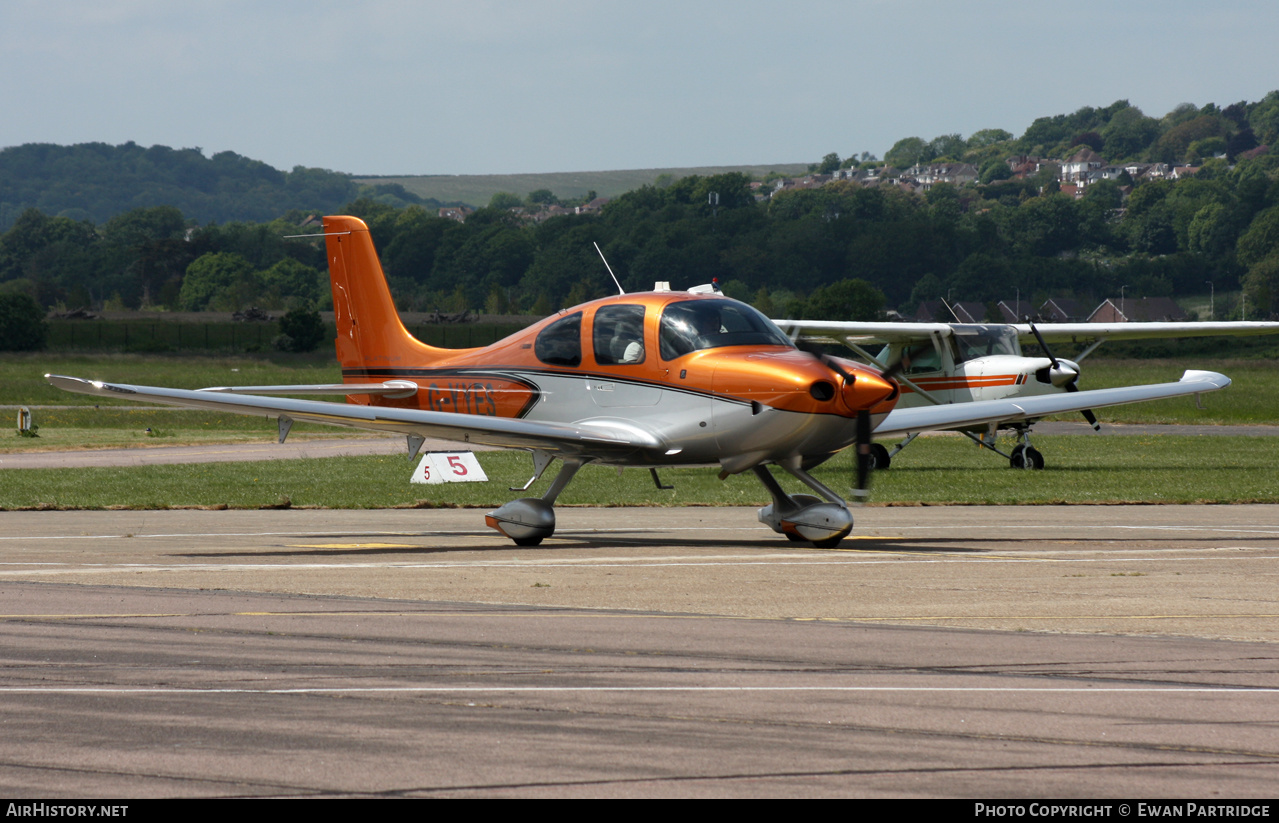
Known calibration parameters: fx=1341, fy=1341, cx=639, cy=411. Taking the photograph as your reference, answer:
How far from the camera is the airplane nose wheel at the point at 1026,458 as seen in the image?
26.9 meters

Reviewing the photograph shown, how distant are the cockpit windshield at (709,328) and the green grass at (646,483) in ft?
21.1

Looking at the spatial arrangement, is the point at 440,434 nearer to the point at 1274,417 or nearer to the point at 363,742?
the point at 363,742

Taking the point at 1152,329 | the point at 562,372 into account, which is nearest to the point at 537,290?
the point at 1152,329

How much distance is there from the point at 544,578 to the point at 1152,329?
24309 mm

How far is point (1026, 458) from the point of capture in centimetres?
2703

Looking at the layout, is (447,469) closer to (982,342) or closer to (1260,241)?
(982,342)

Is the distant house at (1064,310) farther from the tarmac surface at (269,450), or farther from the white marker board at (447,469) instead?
the white marker board at (447,469)

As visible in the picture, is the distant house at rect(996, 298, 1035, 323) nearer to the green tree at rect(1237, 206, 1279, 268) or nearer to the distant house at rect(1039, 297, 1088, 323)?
the distant house at rect(1039, 297, 1088, 323)

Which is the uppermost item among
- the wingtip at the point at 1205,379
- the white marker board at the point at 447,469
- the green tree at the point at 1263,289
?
the wingtip at the point at 1205,379

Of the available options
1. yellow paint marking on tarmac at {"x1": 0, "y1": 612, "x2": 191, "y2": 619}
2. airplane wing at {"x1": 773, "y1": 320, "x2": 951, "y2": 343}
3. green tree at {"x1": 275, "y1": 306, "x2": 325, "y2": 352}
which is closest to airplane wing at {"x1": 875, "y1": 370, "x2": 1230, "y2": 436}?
yellow paint marking on tarmac at {"x1": 0, "y1": 612, "x2": 191, "y2": 619}

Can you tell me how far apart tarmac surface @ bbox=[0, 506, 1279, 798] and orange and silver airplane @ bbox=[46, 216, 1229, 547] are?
3.76ft

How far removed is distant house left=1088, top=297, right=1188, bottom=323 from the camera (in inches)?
6865

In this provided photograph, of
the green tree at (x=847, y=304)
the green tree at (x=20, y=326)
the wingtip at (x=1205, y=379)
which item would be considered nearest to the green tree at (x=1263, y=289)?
the green tree at (x=847, y=304)

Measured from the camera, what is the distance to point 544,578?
11625 mm
